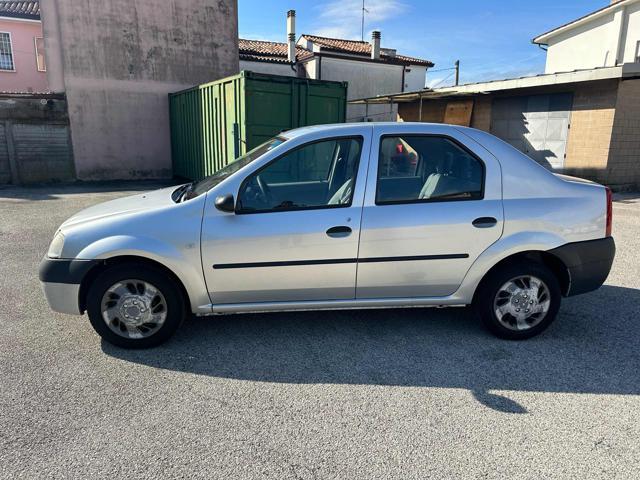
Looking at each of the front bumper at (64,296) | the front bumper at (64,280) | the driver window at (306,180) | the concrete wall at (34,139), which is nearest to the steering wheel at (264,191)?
the driver window at (306,180)

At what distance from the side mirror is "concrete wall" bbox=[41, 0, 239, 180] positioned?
14.2m

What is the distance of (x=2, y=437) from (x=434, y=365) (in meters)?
2.76

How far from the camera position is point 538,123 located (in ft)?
44.8

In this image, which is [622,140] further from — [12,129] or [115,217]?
[12,129]

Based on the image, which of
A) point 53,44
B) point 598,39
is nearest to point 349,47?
point 598,39

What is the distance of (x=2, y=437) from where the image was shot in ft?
8.25

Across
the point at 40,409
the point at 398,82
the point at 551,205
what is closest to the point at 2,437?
the point at 40,409

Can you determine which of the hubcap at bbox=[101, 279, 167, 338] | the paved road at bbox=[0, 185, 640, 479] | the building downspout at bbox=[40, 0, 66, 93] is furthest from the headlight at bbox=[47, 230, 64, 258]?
the building downspout at bbox=[40, 0, 66, 93]

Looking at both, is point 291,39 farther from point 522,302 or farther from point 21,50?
point 522,302

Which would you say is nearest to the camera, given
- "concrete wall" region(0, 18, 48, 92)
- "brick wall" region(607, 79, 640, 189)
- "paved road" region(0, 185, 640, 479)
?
"paved road" region(0, 185, 640, 479)

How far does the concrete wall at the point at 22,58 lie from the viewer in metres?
23.8

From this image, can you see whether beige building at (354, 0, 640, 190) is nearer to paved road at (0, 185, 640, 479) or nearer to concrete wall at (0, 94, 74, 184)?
paved road at (0, 185, 640, 479)

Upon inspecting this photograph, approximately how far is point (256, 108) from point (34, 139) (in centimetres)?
878

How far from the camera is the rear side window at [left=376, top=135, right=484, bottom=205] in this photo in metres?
3.55
